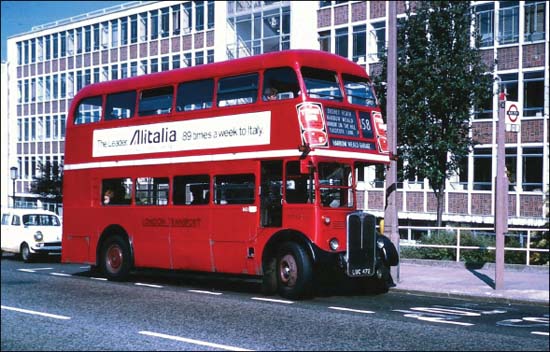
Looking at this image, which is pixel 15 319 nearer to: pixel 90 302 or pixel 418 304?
pixel 90 302

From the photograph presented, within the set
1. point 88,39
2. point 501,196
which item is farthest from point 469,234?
point 88,39

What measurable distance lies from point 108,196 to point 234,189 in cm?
407

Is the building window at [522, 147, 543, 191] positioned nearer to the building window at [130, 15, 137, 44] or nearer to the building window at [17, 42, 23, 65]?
the building window at [130, 15, 137, 44]

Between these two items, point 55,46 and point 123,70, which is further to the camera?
point 123,70

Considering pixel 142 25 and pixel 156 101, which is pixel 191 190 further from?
pixel 142 25

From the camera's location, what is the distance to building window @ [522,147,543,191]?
105 feet

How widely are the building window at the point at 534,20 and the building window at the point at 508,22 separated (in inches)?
19.1

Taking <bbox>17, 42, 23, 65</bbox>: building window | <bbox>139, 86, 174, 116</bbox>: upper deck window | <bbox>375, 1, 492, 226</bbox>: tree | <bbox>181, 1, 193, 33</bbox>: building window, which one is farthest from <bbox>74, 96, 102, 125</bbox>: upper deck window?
<bbox>181, 1, 193, 33</bbox>: building window

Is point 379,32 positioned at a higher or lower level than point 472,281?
higher

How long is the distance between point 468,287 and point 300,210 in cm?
424

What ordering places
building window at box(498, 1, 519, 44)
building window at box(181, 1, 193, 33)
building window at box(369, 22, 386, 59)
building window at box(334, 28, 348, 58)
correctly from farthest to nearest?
A: building window at box(181, 1, 193, 33) → building window at box(334, 28, 348, 58) → building window at box(369, 22, 386, 59) → building window at box(498, 1, 519, 44)

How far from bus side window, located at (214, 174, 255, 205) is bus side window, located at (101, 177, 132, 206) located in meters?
2.79

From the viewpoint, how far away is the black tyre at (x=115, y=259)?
1697 centimetres

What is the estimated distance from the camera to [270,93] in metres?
14.1
